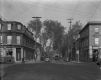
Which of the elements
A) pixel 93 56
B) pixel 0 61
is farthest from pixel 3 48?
pixel 93 56

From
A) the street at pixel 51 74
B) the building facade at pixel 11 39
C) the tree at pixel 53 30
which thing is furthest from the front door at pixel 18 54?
the street at pixel 51 74

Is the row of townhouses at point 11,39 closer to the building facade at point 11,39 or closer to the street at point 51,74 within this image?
the building facade at point 11,39

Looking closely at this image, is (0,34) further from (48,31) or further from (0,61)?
(48,31)

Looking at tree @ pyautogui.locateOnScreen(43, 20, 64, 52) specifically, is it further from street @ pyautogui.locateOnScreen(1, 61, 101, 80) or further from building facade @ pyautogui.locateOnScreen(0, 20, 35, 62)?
street @ pyautogui.locateOnScreen(1, 61, 101, 80)

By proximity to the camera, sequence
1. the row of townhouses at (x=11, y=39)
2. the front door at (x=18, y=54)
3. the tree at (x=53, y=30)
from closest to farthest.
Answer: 1. the row of townhouses at (x=11, y=39)
2. the front door at (x=18, y=54)
3. the tree at (x=53, y=30)

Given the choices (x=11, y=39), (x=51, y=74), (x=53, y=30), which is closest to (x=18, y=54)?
(x=11, y=39)

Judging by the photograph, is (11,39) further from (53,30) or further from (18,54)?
(53,30)

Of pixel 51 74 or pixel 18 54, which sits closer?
pixel 51 74

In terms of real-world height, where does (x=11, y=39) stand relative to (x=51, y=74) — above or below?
above

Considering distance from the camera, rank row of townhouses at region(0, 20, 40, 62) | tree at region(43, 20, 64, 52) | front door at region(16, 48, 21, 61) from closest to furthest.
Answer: row of townhouses at region(0, 20, 40, 62), front door at region(16, 48, 21, 61), tree at region(43, 20, 64, 52)

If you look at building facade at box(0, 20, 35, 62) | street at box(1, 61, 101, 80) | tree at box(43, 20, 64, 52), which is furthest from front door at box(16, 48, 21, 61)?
street at box(1, 61, 101, 80)

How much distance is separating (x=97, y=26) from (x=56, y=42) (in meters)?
22.5

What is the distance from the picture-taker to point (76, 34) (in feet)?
208

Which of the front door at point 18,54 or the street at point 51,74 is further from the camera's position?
the front door at point 18,54
